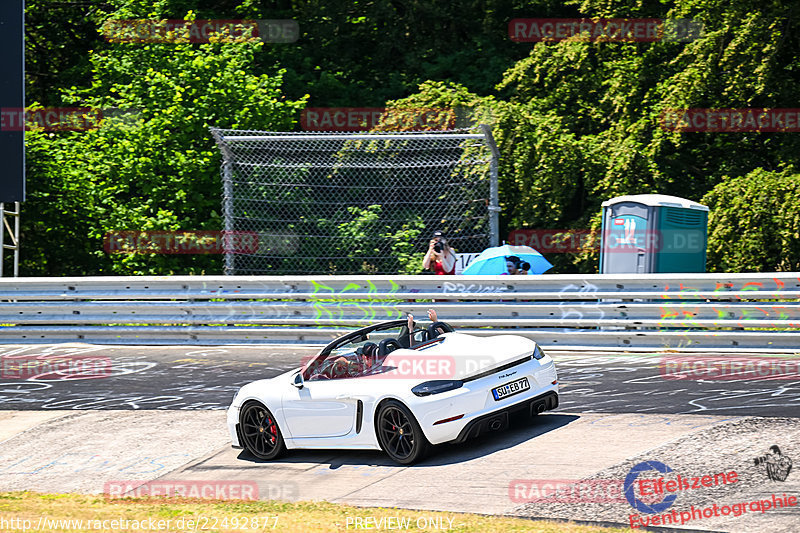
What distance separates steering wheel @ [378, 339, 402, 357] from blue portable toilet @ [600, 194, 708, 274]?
6.32 m

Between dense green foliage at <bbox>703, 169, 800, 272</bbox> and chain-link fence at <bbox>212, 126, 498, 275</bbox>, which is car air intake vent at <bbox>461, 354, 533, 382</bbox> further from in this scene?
dense green foliage at <bbox>703, 169, 800, 272</bbox>

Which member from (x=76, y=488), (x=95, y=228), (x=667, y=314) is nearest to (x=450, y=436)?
(x=76, y=488)

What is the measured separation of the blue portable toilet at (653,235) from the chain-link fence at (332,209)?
2151 millimetres

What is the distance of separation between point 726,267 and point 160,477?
11.8 metres

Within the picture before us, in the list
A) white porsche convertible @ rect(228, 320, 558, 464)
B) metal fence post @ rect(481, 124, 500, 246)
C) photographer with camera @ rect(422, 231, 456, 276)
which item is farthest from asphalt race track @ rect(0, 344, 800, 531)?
photographer with camera @ rect(422, 231, 456, 276)

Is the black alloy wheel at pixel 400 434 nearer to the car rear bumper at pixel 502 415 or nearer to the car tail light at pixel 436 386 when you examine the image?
the car tail light at pixel 436 386

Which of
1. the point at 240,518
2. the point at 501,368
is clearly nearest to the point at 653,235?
the point at 501,368

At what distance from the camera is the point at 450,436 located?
818 centimetres

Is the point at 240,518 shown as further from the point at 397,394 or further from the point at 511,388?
the point at 511,388

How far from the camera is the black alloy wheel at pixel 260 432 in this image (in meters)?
9.23

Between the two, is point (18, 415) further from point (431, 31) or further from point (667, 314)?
point (431, 31)

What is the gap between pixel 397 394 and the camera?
325 inches

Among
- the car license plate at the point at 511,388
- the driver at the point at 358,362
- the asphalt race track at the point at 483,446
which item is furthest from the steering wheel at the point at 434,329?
the asphalt race track at the point at 483,446

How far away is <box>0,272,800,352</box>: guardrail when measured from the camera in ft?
39.2
